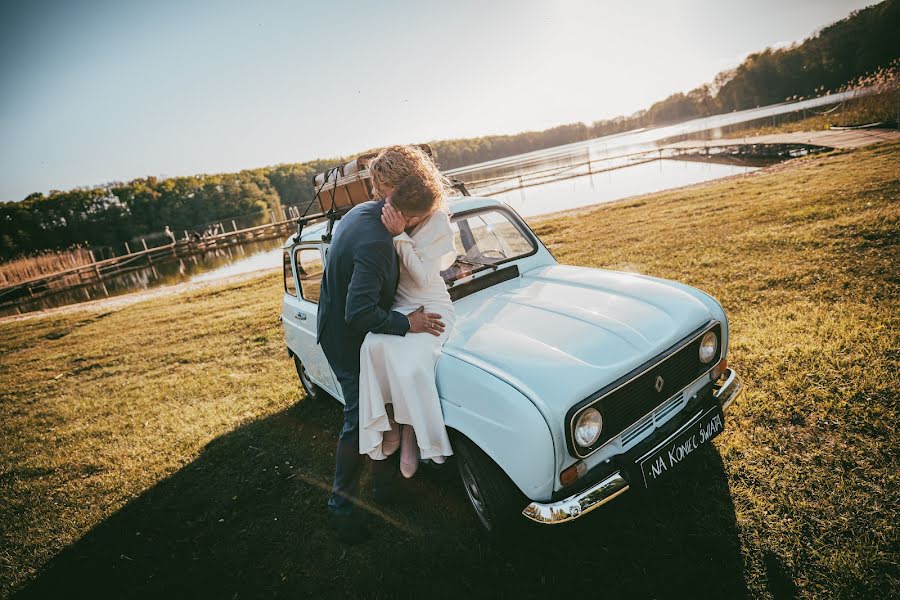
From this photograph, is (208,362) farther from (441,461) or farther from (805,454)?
(805,454)

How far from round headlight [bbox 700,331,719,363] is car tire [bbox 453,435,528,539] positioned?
1.40m

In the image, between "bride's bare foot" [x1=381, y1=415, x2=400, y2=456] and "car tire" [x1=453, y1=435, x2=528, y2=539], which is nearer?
"car tire" [x1=453, y1=435, x2=528, y2=539]

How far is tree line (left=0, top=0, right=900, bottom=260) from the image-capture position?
53062 mm

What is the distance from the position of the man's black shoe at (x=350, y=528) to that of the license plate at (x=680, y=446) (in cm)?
190

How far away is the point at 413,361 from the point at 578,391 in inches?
36.8

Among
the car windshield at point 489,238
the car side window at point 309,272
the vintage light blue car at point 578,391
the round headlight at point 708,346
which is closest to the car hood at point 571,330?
the vintage light blue car at point 578,391

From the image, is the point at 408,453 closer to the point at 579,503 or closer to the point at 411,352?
the point at 411,352

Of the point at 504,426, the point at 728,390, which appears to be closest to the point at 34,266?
the point at 504,426

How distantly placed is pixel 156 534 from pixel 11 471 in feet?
10.6

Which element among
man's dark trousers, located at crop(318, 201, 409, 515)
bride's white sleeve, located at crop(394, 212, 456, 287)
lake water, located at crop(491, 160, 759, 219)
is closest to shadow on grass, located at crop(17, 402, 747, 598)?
man's dark trousers, located at crop(318, 201, 409, 515)

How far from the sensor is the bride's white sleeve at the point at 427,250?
2.60 m

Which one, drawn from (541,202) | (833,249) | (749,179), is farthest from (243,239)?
(833,249)

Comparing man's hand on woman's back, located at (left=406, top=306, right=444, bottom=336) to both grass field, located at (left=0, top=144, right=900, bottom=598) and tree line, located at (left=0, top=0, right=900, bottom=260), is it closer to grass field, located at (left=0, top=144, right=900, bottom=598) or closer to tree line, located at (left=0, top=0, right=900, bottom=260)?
grass field, located at (left=0, top=144, right=900, bottom=598)

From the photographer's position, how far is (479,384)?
2.26 meters
